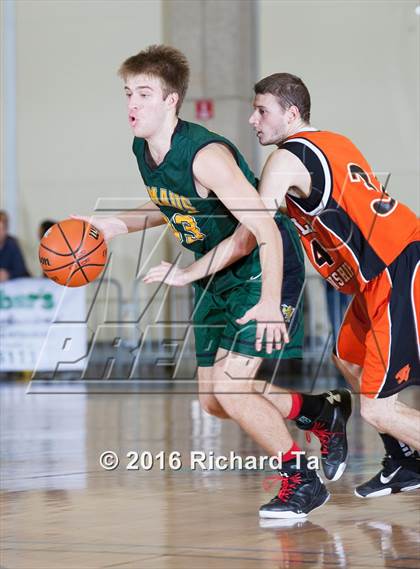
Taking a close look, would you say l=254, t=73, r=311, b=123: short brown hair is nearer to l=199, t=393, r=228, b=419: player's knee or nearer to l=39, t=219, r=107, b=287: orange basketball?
l=39, t=219, r=107, b=287: orange basketball

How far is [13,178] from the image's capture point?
1504 centimetres

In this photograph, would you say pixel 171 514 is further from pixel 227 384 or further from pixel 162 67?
pixel 162 67

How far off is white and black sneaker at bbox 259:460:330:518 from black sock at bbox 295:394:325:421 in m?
0.40

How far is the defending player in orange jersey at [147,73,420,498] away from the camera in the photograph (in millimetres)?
4238

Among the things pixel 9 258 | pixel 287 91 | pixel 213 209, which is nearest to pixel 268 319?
pixel 213 209

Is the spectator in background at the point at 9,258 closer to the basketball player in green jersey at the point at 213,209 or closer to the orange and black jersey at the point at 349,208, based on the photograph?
the basketball player in green jersey at the point at 213,209

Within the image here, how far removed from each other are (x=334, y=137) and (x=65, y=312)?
28.5 ft

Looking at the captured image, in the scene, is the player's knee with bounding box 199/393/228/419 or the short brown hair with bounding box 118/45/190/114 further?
the player's knee with bounding box 199/393/228/419

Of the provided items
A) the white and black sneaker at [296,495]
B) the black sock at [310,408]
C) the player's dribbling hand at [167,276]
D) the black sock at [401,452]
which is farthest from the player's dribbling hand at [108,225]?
the black sock at [401,452]

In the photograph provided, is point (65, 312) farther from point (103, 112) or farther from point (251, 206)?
point (251, 206)

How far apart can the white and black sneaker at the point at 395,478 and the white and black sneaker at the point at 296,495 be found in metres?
0.29

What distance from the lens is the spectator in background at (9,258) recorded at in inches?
505

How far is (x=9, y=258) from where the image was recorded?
12891 millimetres

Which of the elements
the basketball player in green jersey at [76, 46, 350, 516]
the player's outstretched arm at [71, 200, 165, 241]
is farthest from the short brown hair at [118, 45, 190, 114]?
the player's outstretched arm at [71, 200, 165, 241]
